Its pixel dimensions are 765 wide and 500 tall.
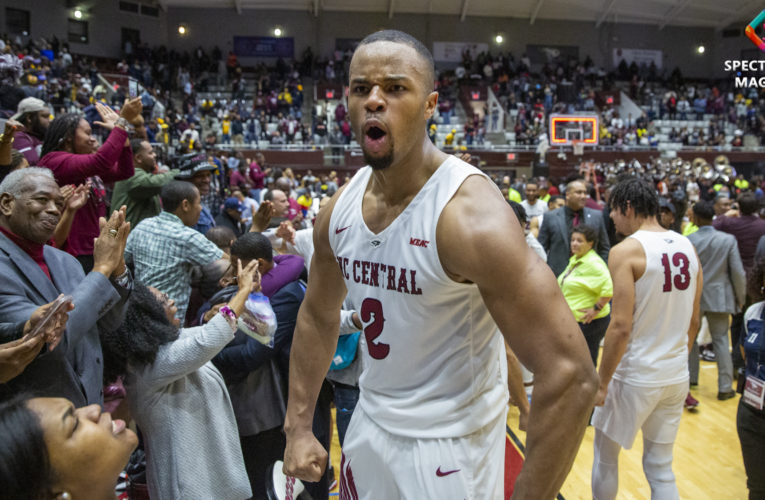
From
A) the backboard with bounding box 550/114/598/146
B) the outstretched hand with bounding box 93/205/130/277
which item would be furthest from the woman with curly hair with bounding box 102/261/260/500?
the backboard with bounding box 550/114/598/146

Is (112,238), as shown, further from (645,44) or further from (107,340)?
(645,44)

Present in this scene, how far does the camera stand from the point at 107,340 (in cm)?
271

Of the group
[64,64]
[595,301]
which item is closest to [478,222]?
[595,301]

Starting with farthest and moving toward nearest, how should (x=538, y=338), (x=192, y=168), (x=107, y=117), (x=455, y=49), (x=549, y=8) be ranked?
1. (x=455, y=49)
2. (x=549, y=8)
3. (x=192, y=168)
4. (x=107, y=117)
5. (x=538, y=338)

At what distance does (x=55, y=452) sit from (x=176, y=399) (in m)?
1.27

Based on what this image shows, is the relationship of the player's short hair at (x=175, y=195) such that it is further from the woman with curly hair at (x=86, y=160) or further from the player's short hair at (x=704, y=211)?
the player's short hair at (x=704, y=211)

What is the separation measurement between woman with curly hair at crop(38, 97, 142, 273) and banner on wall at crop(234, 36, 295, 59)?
2609 centimetres

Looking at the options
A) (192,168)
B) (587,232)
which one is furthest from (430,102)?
(192,168)

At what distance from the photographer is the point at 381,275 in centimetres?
171

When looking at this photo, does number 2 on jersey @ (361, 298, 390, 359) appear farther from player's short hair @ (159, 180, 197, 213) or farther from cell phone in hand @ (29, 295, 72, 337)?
player's short hair @ (159, 180, 197, 213)

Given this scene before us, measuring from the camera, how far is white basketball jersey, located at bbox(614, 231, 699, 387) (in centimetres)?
330

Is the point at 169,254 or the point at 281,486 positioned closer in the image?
the point at 281,486

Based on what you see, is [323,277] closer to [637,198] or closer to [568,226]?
[637,198]

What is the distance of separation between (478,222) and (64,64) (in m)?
20.1
